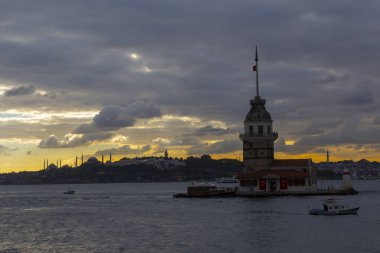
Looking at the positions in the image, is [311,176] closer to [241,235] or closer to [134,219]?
[134,219]

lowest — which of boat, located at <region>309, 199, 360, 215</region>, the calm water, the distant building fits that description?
the calm water

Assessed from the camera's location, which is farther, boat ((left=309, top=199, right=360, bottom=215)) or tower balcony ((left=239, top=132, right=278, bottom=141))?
tower balcony ((left=239, top=132, right=278, bottom=141))

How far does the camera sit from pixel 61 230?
8150 cm

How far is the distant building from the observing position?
440ft

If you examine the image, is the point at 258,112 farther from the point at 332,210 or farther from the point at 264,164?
the point at 332,210

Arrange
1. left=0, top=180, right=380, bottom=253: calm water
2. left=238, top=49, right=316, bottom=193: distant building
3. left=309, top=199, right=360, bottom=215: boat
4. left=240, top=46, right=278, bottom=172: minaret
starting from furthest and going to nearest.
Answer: left=240, top=46, right=278, bottom=172: minaret, left=238, top=49, right=316, bottom=193: distant building, left=309, top=199, right=360, bottom=215: boat, left=0, top=180, right=380, bottom=253: calm water

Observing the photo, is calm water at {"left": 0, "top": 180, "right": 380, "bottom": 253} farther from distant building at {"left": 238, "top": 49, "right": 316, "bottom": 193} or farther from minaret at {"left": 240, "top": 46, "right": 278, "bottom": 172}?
minaret at {"left": 240, "top": 46, "right": 278, "bottom": 172}

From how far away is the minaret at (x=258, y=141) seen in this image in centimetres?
14088

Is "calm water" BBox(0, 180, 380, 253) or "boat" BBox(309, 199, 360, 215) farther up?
"boat" BBox(309, 199, 360, 215)

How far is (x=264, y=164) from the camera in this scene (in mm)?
140375

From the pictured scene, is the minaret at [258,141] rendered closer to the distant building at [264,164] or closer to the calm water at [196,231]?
the distant building at [264,164]

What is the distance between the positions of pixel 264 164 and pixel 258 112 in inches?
454

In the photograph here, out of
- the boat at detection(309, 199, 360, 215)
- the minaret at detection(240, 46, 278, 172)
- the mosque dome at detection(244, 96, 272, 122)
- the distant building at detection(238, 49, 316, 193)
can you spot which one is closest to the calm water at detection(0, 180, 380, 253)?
the boat at detection(309, 199, 360, 215)

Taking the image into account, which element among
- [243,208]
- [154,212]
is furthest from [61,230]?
[243,208]
